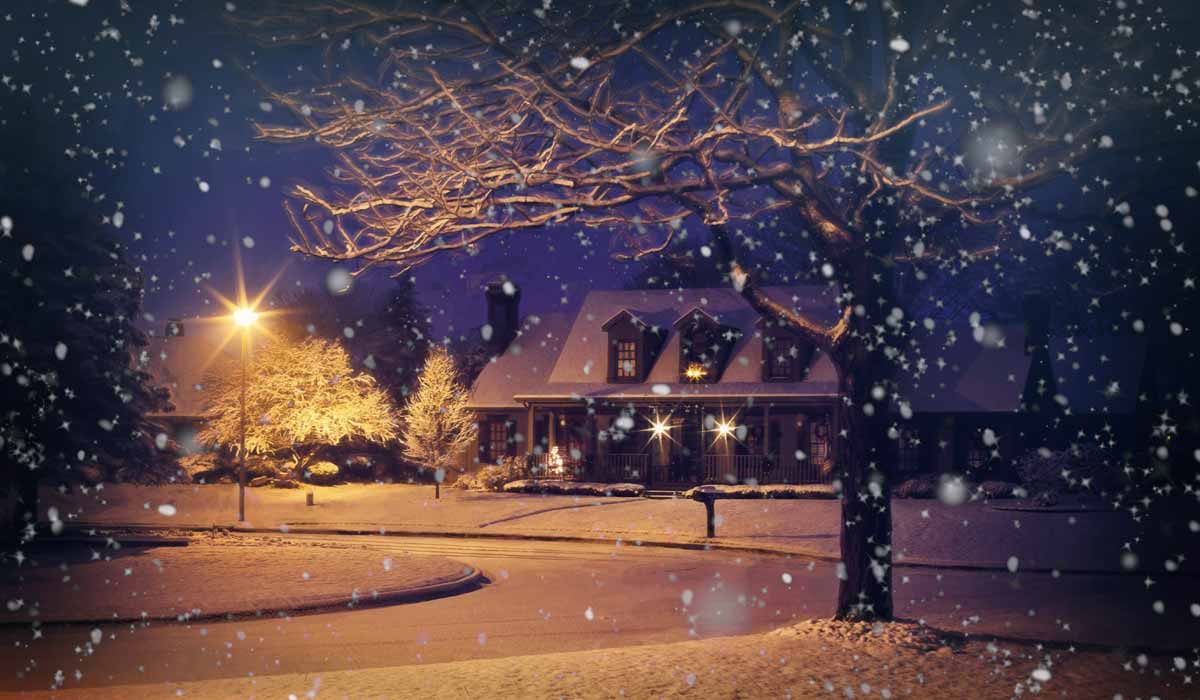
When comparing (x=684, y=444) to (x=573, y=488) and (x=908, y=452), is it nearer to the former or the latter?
(x=573, y=488)

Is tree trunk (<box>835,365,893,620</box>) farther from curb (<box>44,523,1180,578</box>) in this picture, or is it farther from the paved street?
curb (<box>44,523,1180,578</box>)

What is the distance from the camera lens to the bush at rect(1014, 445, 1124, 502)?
1367 inches

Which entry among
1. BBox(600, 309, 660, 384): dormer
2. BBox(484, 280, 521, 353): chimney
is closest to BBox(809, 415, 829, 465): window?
BBox(600, 309, 660, 384): dormer

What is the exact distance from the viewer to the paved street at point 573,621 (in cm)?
1138

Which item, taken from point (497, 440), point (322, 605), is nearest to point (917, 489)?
point (497, 440)

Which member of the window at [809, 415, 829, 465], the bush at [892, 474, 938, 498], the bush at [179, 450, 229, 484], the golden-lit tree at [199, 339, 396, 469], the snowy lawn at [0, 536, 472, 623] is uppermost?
the golden-lit tree at [199, 339, 396, 469]

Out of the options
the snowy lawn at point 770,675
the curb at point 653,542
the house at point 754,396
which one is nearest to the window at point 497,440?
the house at point 754,396

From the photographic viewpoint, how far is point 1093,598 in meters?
16.2

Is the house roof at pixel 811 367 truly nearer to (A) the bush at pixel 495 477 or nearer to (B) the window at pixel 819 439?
(B) the window at pixel 819 439

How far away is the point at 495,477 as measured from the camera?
41.7m

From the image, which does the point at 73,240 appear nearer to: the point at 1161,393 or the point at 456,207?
the point at 456,207

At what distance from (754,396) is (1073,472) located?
1120 centimetres

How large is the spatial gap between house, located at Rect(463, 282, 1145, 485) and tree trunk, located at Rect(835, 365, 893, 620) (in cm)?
2839

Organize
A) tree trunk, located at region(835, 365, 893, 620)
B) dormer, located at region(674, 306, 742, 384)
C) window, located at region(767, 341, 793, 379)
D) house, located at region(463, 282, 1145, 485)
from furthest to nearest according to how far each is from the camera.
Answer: dormer, located at region(674, 306, 742, 384), window, located at region(767, 341, 793, 379), house, located at region(463, 282, 1145, 485), tree trunk, located at region(835, 365, 893, 620)
